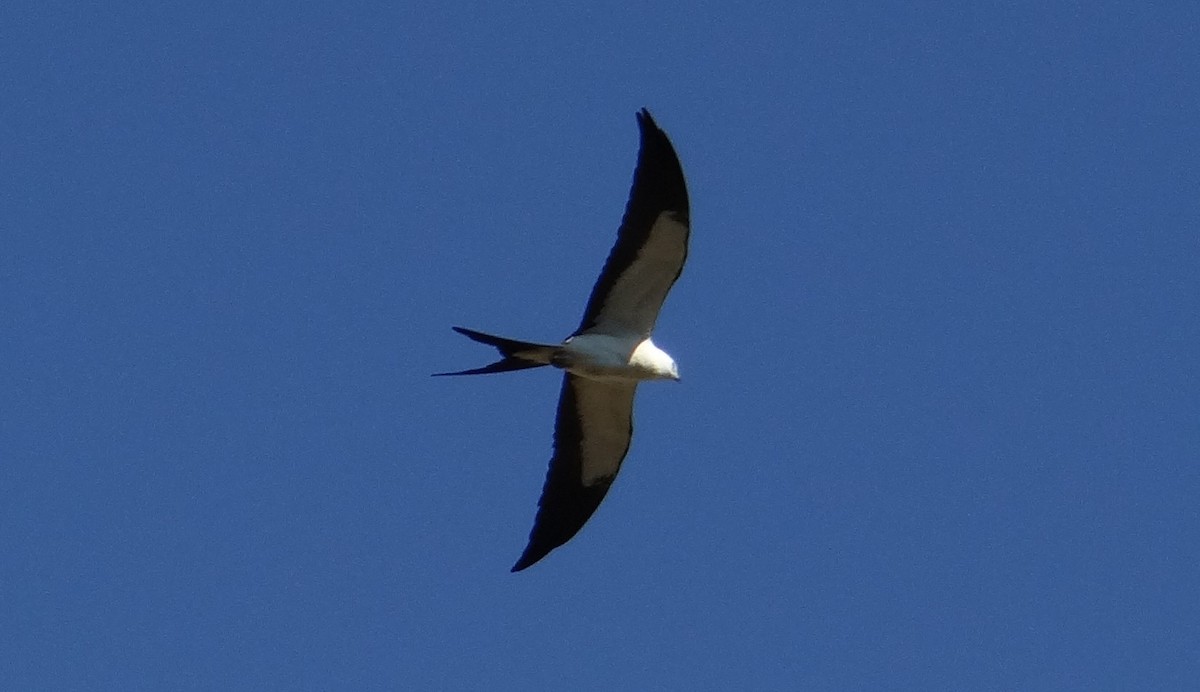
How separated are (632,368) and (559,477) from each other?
4.46 ft

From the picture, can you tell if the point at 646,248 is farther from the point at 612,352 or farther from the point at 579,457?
the point at 579,457

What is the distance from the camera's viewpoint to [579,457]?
17453 millimetres

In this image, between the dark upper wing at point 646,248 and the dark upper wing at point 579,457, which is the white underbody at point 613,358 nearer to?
the dark upper wing at point 646,248

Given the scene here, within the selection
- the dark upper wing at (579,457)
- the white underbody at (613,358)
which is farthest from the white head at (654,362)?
the dark upper wing at (579,457)

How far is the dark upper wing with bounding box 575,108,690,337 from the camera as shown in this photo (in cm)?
1573

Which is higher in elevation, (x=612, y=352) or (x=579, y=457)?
(x=612, y=352)

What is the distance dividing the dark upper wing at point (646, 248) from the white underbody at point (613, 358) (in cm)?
10

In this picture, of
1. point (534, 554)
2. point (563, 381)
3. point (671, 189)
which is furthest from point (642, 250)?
point (534, 554)

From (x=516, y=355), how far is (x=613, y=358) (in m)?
0.77

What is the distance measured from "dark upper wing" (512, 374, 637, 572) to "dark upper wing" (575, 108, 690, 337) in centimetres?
84

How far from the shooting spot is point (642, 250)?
16062 millimetres

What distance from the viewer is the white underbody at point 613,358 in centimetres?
1631

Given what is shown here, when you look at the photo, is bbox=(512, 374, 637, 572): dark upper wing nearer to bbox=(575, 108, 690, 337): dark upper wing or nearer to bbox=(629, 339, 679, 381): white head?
bbox=(629, 339, 679, 381): white head

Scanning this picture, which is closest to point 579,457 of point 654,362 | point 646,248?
point 654,362
